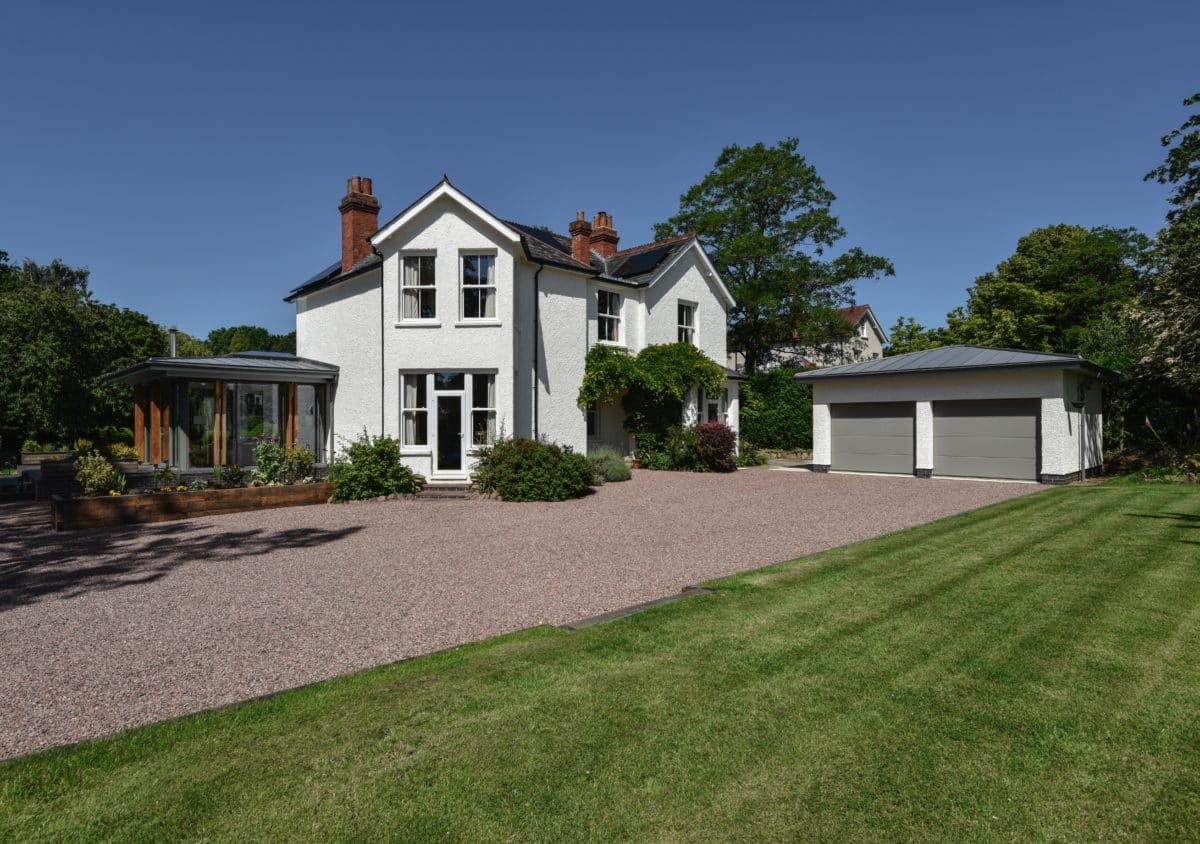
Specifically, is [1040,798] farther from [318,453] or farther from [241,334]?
[241,334]

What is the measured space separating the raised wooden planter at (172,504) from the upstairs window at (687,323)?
47.8 ft

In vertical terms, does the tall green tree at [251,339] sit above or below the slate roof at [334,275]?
above

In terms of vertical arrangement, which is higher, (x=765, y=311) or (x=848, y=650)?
(x=765, y=311)

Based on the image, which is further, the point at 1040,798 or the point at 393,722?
the point at 393,722

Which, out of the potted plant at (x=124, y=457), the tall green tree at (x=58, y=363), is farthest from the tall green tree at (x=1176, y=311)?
the tall green tree at (x=58, y=363)

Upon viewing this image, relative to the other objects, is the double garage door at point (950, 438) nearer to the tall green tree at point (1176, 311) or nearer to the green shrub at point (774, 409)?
the tall green tree at point (1176, 311)

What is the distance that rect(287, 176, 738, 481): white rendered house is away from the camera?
1747 cm

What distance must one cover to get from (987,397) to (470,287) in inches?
595

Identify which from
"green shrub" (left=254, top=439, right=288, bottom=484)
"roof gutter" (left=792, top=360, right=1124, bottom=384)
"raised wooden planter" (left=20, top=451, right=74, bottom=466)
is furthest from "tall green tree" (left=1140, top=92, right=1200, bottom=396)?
"raised wooden planter" (left=20, top=451, right=74, bottom=466)

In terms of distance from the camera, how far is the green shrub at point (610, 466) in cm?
1864

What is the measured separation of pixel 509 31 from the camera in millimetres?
12523

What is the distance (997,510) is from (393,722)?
12640 mm

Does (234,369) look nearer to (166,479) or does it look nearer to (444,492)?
(166,479)

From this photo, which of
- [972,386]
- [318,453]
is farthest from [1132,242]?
[318,453]
